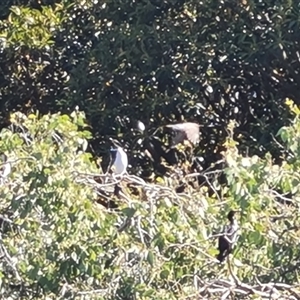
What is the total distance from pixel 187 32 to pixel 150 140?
3.33ft

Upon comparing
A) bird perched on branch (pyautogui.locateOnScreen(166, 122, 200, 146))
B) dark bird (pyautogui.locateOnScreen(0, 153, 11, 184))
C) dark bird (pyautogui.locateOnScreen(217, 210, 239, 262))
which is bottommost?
dark bird (pyautogui.locateOnScreen(217, 210, 239, 262))

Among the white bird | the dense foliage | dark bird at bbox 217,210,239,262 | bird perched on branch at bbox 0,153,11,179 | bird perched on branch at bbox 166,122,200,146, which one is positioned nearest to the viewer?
the dense foliage

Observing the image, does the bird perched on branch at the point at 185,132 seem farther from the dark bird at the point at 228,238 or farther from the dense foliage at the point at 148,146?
the dark bird at the point at 228,238

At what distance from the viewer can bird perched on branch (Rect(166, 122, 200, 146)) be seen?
8.02 metres

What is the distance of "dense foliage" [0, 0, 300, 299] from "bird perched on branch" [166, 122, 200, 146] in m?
0.28

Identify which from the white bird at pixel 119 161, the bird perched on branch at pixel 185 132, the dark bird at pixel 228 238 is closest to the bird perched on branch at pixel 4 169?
the dark bird at pixel 228 238

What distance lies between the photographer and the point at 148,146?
29.2ft

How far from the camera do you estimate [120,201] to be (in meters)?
5.28

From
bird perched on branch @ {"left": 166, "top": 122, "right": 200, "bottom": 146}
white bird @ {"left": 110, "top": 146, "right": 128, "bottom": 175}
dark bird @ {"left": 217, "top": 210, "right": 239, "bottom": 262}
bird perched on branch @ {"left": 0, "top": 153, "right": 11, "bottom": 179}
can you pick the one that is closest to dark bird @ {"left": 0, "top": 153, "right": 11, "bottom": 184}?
bird perched on branch @ {"left": 0, "top": 153, "right": 11, "bottom": 179}

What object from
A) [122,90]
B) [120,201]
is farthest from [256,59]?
[120,201]

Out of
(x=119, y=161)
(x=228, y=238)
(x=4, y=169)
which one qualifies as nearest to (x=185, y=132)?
(x=119, y=161)

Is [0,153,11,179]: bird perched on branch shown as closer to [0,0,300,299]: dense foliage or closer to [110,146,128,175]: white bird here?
[0,0,300,299]: dense foliage

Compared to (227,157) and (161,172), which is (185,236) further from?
(161,172)

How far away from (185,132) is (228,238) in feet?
9.57
